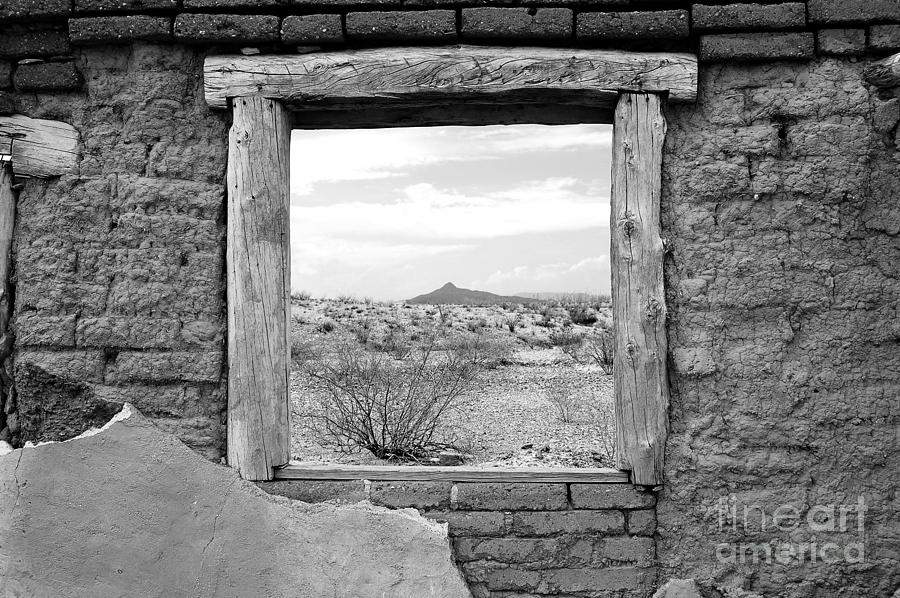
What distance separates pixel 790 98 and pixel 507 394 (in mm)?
6073

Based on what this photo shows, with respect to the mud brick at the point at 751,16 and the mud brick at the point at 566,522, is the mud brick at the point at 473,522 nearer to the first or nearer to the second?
the mud brick at the point at 566,522

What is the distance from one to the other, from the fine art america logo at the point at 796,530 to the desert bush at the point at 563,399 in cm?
442

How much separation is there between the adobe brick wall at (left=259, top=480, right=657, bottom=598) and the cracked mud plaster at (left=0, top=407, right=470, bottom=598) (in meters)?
0.13

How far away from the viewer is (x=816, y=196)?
305 cm

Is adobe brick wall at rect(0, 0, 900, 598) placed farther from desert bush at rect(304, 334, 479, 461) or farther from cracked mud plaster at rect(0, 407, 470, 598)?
desert bush at rect(304, 334, 479, 461)

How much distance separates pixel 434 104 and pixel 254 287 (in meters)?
1.12

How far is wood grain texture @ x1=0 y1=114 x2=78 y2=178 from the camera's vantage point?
10.4ft

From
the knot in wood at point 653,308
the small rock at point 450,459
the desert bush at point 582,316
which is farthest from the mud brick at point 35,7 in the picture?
the desert bush at point 582,316

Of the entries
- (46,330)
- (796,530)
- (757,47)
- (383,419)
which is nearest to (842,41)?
(757,47)

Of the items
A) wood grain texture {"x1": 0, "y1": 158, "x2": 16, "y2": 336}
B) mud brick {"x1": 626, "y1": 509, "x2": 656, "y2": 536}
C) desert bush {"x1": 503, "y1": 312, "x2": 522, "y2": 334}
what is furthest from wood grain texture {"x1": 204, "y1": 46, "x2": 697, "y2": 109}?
desert bush {"x1": 503, "y1": 312, "x2": 522, "y2": 334}

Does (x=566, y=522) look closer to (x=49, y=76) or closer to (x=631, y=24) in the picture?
(x=631, y=24)

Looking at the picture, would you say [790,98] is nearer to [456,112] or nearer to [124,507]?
[456,112]

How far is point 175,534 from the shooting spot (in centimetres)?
307

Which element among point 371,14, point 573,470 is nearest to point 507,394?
point 573,470
